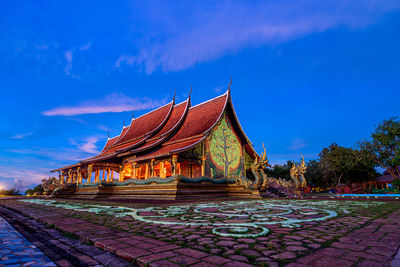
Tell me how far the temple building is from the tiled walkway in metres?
9.90

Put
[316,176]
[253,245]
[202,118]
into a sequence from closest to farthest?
[253,245] < [202,118] < [316,176]

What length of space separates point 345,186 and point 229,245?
1518 inches

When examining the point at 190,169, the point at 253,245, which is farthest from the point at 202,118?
the point at 253,245

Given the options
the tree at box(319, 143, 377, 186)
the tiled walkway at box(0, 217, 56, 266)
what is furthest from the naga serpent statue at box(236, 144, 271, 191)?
the tree at box(319, 143, 377, 186)

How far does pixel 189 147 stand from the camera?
42.9ft

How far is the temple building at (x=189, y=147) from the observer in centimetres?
1440

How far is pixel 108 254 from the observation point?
1.90m

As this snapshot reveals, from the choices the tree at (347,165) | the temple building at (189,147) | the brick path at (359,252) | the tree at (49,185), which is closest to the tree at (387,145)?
the tree at (347,165)

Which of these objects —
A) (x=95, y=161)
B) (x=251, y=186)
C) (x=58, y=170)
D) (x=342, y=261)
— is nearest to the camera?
(x=342, y=261)

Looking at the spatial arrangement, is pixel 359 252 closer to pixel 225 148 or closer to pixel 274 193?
pixel 274 193

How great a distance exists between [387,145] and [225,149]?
58.9 ft

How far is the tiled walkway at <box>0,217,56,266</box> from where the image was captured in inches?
70.7

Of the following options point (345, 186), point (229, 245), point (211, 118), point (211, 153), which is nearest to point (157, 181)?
point (211, 153)

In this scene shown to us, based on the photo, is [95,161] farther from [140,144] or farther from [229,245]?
[229,245]
